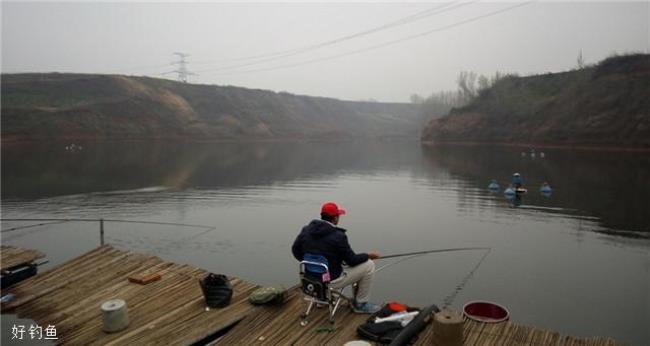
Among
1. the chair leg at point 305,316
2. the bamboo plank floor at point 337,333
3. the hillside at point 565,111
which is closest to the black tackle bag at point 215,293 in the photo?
the bamboo plank floor at point 337,333

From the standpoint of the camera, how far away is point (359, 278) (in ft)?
25.0

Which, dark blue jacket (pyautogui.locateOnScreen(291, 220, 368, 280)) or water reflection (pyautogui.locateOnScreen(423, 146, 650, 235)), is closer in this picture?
dark blue jacket (pyautogui.locateOnScreen(291, 220, 368, 280))

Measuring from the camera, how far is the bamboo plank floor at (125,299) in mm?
7617

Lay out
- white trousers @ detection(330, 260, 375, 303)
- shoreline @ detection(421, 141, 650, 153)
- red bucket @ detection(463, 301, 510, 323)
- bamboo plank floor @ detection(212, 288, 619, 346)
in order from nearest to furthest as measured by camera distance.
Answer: bamboo plank floor @ detection(212, 288, 619, 346) → white trousers @ detection(330, 260, 375, 303) → red bucket @ detection(463, 301, 510, 323) → shoreline @ detection(421, 141, 650, 153)

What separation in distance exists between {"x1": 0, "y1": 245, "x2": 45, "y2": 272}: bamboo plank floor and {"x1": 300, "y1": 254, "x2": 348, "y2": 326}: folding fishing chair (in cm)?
900

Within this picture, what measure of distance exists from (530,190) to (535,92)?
69713 millimetres

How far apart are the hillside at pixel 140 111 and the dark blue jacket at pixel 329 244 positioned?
272 ft

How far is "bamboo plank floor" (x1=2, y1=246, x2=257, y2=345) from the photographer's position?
762 centimetres

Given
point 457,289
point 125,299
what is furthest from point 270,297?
point 457,289

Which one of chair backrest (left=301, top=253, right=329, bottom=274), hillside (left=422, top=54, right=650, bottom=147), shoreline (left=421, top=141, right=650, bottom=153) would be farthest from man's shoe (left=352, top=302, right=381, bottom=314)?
hillside (left=422, top=54, right=650, bottom=147)

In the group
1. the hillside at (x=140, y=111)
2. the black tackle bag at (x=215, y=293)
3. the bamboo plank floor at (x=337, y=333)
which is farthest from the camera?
the hillside at (x=140, y=111)

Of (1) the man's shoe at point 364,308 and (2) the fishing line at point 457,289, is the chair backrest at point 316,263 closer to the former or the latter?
(1) the man's shoe at point 364,308

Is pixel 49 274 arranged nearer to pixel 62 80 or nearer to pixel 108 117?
pixel 108 117

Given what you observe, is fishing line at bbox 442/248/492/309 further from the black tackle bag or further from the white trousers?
the black tackle bag
